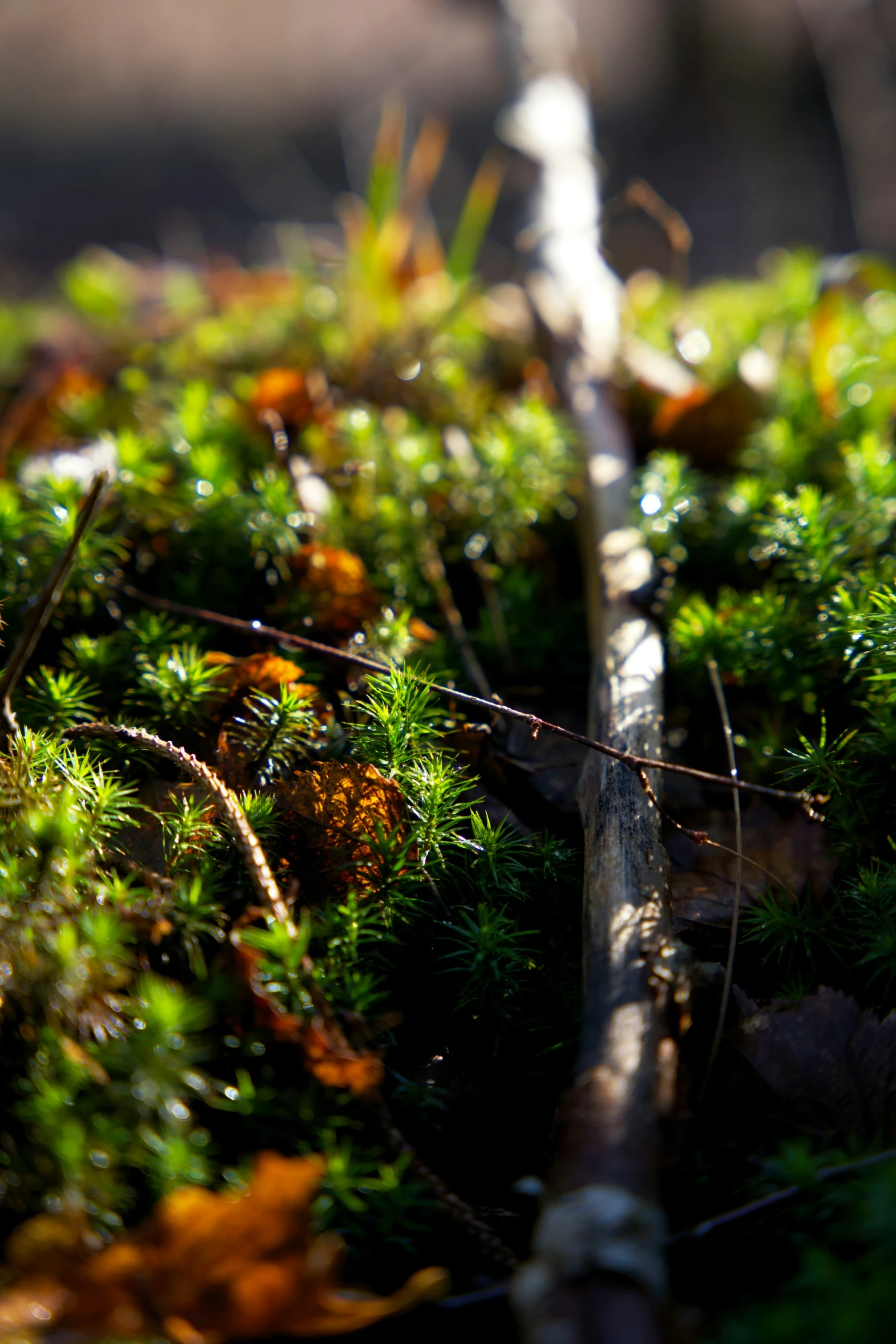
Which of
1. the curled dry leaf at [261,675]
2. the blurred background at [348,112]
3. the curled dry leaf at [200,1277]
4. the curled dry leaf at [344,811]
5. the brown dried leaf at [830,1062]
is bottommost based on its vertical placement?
the curled dry leaf at [200,1277]

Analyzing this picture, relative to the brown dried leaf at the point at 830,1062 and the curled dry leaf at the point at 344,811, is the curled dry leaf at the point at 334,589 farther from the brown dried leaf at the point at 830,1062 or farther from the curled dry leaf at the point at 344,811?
the brown dried leaf at the point at 830,1062

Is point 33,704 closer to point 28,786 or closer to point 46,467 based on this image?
point 28,786

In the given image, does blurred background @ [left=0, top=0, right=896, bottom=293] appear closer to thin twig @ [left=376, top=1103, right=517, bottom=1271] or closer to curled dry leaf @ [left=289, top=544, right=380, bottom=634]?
curled dry leaf @ [left=289, top=544, right=380, bottom=634]

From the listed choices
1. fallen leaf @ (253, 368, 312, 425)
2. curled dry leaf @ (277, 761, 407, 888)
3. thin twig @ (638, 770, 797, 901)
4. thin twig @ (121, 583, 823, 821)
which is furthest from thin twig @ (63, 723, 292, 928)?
fallen leaf @ (253, 368, 312, 425)

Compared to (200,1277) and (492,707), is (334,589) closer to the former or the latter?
(492,707)

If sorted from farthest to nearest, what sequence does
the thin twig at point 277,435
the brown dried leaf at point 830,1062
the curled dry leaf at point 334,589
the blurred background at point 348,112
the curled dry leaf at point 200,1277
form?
the blurred background at point 348,112, the thin twig at point 277,435, the curled dry leaf at point 334,589, the brown dried leaf at point 830,1062, the curled dry leaf at point 200,1277

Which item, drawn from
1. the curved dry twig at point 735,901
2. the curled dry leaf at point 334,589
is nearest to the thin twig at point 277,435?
the curled dry leaf at point 334,589

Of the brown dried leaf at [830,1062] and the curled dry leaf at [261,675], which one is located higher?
the curled dry leaf at [261,675]
